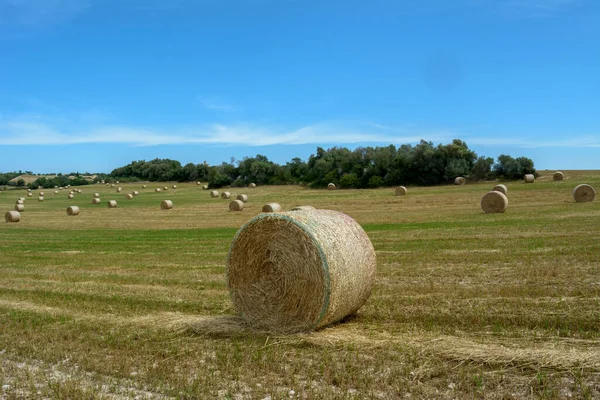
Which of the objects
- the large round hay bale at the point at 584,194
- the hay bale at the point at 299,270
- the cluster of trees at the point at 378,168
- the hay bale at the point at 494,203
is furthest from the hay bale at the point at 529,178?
the hay bale at the point at 299,270

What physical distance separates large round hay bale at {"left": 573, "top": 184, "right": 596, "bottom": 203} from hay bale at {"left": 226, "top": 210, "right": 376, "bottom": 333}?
24121 mm

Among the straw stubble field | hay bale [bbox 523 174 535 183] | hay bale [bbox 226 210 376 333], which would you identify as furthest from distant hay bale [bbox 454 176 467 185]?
hay bale [bbox 226 210 376 333]

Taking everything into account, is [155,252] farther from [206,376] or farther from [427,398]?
[427,398]

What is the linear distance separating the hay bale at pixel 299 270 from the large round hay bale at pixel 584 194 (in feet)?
79.1

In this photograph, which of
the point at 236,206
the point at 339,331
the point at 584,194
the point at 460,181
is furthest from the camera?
the point at 460,181

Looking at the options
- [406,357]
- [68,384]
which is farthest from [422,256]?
[68,384]

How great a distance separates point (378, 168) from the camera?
204ft

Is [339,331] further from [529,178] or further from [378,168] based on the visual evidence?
[378,168]

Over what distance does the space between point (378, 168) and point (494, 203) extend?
35.8 meters

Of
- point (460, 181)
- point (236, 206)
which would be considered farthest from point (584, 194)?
point (460, 181)

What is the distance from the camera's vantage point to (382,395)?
573 centimetres

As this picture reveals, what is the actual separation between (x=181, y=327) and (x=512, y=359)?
190 inches

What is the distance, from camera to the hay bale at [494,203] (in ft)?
86.9

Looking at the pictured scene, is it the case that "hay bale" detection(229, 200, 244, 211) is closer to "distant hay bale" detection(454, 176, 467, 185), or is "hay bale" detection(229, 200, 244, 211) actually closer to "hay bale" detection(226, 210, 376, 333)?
"distant hay bale" detection(454, 176, 467, 185)
